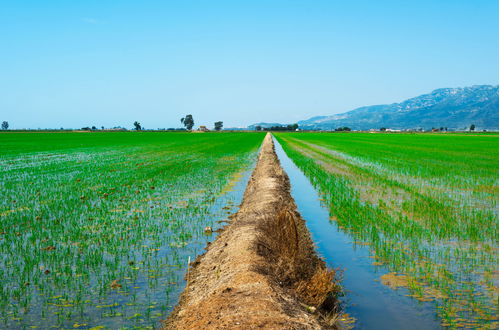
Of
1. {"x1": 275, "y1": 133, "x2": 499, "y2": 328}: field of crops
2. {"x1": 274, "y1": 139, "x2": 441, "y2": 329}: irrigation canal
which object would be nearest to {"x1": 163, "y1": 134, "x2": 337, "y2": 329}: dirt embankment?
{"x1": 274, "y1": 139, "x2": 441, "y2": 329}: irrigation canal

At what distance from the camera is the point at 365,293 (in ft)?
22.5

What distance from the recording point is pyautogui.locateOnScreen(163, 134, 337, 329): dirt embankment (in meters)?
4.90

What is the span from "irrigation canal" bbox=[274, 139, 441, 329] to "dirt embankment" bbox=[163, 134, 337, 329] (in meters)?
0.46

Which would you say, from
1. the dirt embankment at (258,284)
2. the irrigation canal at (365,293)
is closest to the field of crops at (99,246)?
the dirt embankment at (258,284)

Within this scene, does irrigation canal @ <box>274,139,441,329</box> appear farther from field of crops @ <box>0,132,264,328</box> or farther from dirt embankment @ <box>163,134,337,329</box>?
field of crops @ <box>0,132,264,328</box>

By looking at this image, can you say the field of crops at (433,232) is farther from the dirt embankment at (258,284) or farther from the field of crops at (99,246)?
the field of crops at (99,246)

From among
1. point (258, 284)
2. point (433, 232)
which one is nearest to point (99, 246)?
point (258, 284)

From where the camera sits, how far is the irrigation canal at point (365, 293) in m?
5.83

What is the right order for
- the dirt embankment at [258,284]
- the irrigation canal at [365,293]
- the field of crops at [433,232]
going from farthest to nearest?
1. the field of crops at [433,232]
2. the irrigation canal at [365,293]
3. the dirt embankment at [258,284]

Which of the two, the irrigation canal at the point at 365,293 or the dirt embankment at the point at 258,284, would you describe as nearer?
the dirt embankment at the point at 258,284

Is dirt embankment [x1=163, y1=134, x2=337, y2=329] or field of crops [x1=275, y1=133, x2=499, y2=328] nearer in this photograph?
dirt embankment [x1=163, y1=134, x2=337, y2=329]

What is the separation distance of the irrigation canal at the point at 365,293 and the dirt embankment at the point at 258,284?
1.52 feet

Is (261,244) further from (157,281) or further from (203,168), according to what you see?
(203,168)

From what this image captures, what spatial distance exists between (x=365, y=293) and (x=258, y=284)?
2.09m
